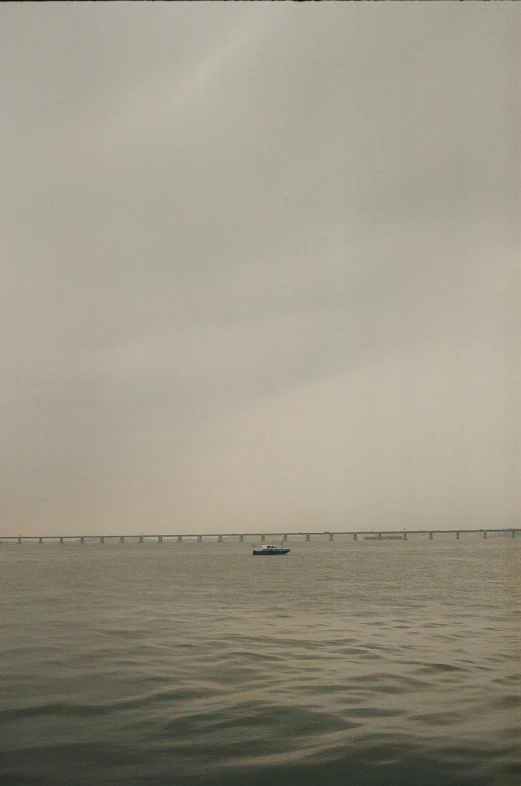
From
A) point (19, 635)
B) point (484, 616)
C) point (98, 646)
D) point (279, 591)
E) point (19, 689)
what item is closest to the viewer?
point (19, 689)

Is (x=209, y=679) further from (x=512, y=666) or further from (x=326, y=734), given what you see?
(x=512, y=666)

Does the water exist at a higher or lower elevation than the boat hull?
higher

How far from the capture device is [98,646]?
982 inches

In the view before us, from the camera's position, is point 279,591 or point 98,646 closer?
point 98,646

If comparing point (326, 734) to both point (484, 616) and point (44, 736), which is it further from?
point (484, 616)

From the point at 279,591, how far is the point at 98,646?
29.7 meters

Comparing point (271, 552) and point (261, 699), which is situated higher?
point (261, 699)

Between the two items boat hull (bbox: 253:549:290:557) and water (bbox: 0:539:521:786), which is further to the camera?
boat hull (bbox: 253:549:290:557)

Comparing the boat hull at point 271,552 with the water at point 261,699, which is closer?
the water at point 261,699

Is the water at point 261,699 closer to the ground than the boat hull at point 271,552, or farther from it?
farther from it

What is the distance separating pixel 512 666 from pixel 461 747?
8803 millimetres

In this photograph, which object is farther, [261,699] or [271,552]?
[271,552]

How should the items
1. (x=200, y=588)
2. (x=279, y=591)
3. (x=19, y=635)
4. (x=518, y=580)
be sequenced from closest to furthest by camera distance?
1. (x=19, y=635)
2. (x=279, y=591)
3. (x=200, y=588)
4. (x=518, y=580)

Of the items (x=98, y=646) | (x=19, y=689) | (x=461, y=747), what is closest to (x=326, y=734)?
(x=461, y=747)
